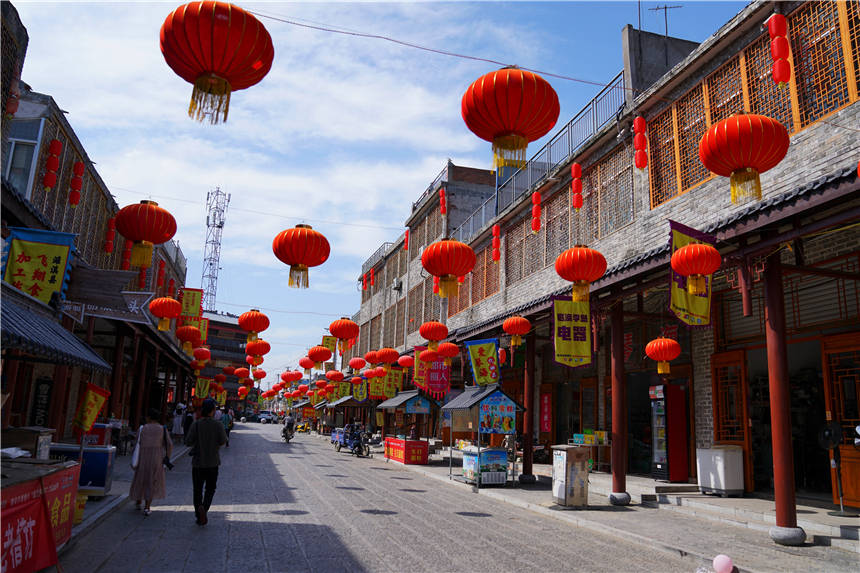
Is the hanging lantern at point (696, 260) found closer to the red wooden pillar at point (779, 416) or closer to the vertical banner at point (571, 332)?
the red wooden pillar at point (779, 416)

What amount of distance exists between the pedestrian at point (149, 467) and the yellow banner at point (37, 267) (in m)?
2.54

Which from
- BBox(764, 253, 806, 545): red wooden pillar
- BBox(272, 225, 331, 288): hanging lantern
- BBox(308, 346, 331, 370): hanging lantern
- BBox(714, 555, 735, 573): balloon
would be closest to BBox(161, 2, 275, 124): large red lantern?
BBox(272, 225, 331, 288): hanging lantern

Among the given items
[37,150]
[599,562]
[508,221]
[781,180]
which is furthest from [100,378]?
[781,180]

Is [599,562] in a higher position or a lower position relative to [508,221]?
lower

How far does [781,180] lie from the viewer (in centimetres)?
1046

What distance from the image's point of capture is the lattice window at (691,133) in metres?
12.7

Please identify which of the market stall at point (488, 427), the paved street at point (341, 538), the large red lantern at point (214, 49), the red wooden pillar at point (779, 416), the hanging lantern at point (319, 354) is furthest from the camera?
the hanging lantern at point (319, 354)

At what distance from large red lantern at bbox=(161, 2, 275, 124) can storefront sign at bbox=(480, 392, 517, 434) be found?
11.6m

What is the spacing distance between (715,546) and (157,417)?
29.8 feet

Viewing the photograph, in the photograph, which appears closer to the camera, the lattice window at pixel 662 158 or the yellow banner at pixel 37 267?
the yellow banner at pixel 37 267

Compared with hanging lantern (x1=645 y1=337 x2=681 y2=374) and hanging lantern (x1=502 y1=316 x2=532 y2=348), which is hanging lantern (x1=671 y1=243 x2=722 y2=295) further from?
hanging lantern (x1=502 y1=316 x2=532 y2=348)

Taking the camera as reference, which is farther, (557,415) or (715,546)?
(557,415)

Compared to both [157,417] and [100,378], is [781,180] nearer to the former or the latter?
[157,417]

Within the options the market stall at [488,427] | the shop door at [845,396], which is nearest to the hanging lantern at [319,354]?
the market stall at [488,427]
